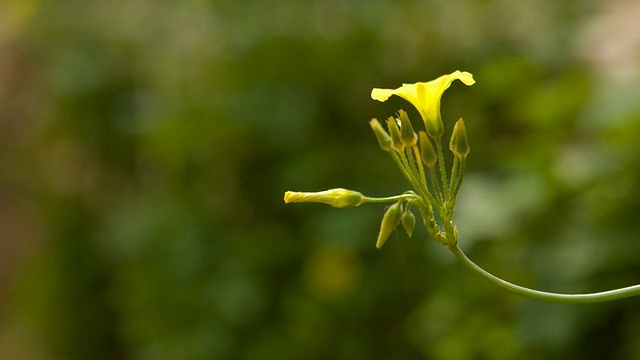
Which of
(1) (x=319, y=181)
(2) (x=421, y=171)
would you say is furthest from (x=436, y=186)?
(1) (x=319, y=181)

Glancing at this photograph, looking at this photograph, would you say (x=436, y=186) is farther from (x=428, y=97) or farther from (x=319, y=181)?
(x=319, y=181)

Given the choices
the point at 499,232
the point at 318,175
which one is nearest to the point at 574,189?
the point at 499,232

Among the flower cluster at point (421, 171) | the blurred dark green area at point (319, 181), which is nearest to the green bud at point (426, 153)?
the flower cluster at point (421, 171)

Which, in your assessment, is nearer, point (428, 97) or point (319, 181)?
point (428, 97)

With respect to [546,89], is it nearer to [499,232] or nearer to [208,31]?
[499,232]

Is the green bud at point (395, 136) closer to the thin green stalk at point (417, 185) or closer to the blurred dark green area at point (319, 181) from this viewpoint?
the thin green stalk at point (417, 185)

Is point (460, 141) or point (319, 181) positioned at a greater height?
point (460, 141)

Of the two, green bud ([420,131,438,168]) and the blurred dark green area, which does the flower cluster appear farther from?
the blurred dark green area
